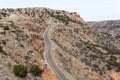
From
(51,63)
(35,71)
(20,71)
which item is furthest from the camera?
(51,63)

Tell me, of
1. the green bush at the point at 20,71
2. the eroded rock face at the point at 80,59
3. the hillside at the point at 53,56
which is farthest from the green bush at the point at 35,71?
the eroded rock face at the point at 80,59

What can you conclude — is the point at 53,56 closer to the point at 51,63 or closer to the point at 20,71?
the point at 51,63

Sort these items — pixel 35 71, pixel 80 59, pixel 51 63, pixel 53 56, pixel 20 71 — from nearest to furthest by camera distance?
pixel 20 71 < pixel 35 71 < pixel 51 63 < pixel 53 56 < pixel 80 59

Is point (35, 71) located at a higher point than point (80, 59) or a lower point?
higher

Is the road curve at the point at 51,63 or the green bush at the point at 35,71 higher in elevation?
the green bush at the point at 35,71

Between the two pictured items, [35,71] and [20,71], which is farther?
[35,71]

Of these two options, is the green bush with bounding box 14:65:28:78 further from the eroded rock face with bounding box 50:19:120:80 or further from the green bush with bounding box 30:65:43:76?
the eroded rock face with bounding box 50:19:120:80

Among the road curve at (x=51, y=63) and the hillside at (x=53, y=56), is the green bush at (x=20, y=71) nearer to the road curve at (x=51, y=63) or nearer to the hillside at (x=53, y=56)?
the hillside at (x=53, y=56)

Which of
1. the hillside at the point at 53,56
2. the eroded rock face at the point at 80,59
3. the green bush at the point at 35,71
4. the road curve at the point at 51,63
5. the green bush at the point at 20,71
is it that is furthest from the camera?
the eroded rock face at the point at 80,59

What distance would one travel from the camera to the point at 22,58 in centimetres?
5441

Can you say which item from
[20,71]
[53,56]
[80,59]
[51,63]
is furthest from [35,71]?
[80,59]

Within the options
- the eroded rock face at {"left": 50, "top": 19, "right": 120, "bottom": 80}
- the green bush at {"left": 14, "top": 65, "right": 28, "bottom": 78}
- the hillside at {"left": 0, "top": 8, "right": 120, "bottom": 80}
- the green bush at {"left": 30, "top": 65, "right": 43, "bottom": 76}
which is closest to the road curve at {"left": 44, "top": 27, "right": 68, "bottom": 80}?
the hillside at {"left": 0, "top": 8, "right": 120, "bottom": 80}

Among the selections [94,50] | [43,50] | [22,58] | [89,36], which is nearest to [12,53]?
[22,58]

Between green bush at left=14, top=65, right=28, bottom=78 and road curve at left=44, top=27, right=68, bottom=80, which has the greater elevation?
green bush at left=14, top=65, right=28, bottom=78
